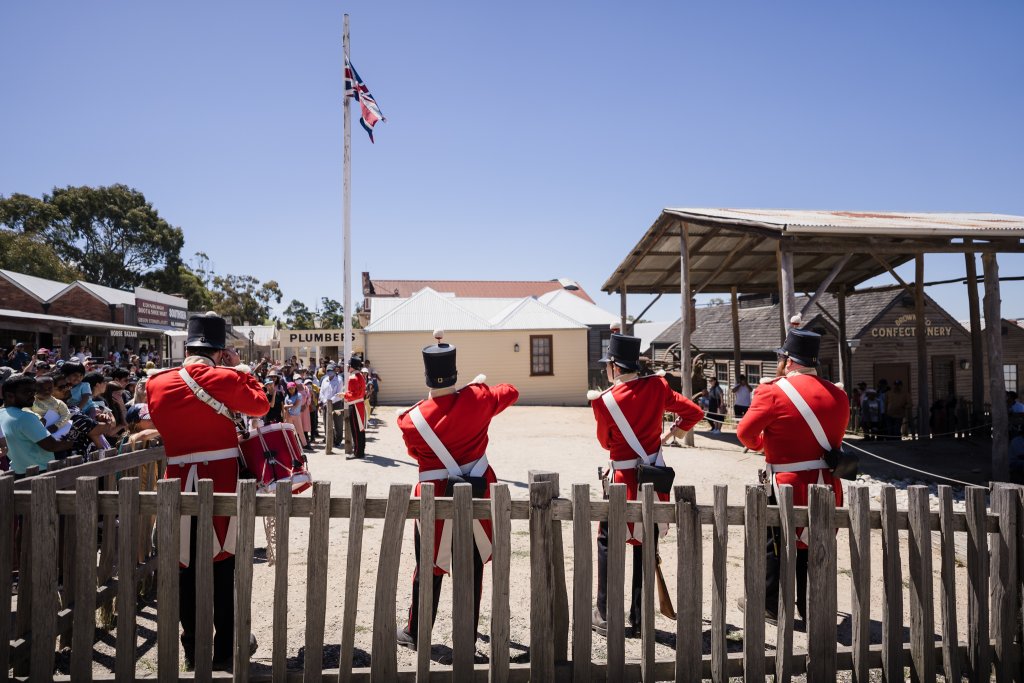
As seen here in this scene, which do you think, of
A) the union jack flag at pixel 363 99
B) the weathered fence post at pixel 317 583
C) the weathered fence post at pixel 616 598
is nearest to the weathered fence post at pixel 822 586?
the weathered fence post at pixel 616 598

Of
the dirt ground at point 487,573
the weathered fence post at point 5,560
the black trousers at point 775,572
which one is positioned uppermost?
the weathered fence post at point 5,560

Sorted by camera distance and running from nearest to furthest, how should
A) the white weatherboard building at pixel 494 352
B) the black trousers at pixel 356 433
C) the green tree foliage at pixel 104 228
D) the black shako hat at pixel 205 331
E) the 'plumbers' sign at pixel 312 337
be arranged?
the black shako hat at pixel 205 331
the black trousers at pixel 356 433
the 'plumbers' sign at pixel 312 337
the white weatherboard building at pixel 494 352
the green tree foliage at pixel 104 228

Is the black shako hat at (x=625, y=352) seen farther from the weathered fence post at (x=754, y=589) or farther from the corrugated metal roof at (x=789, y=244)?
the corrugated metal roof at (x=789, y=244)

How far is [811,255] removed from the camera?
14.7m

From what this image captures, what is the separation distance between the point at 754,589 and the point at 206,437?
313 cm

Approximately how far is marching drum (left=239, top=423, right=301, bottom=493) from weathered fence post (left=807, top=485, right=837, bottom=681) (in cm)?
290

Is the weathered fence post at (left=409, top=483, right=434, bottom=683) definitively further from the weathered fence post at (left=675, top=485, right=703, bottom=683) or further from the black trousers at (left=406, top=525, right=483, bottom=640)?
the weathered fence post at (left=675, top=485, right=703, bottom=683)

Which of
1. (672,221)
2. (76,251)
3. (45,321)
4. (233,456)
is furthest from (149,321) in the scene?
(233,456)

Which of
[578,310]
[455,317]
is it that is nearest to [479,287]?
[578,310]

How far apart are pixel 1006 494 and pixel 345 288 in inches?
383

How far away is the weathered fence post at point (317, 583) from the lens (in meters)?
2.88

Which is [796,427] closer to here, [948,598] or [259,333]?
[948,598]

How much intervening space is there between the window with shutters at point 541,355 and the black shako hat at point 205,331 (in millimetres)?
19858

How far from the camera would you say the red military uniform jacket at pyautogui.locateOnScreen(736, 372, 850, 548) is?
3.87 metres
